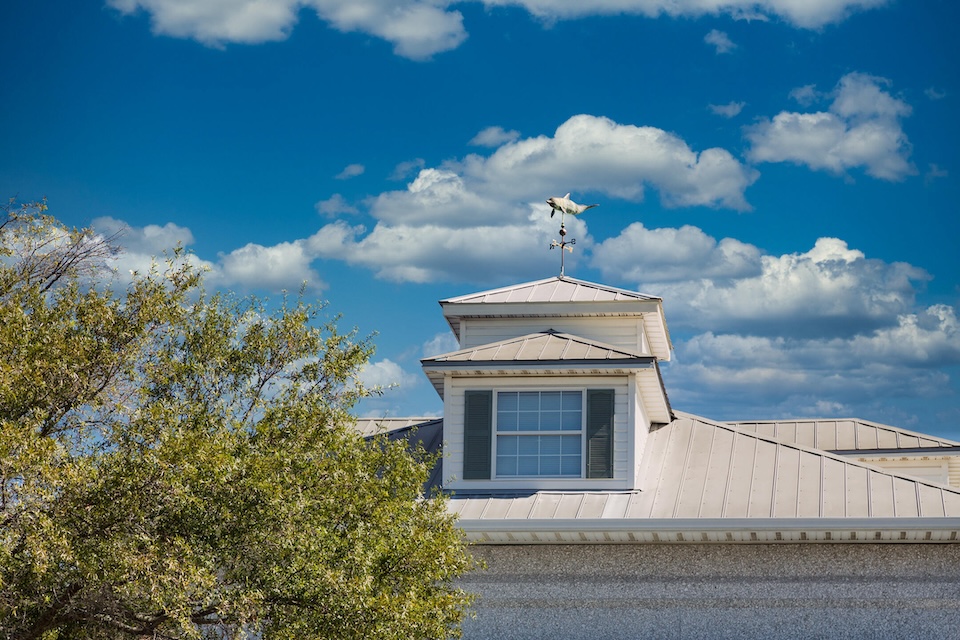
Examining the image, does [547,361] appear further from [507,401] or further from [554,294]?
[554,294]

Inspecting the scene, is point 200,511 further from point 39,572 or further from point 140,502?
point 39,572

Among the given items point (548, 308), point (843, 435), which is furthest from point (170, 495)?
point (843, 435)

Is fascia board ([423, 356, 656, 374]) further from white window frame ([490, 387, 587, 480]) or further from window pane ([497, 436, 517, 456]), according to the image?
window pane ([497, 436, 517, 456])

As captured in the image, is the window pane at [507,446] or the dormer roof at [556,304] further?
the dormer roof at [556,304]

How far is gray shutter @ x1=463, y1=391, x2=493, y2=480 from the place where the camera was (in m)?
16.6

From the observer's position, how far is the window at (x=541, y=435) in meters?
16.6

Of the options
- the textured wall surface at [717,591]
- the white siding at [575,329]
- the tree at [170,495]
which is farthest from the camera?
the white siding at [575,329]

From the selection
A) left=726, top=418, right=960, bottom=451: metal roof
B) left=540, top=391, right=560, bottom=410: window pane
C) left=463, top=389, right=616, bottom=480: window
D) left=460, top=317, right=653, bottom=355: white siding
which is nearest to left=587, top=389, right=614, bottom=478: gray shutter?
left=463, top=389, right=616, bottom=480: window

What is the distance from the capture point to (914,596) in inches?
573

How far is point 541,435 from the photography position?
1667 centimetres

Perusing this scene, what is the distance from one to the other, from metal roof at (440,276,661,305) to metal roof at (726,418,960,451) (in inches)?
128

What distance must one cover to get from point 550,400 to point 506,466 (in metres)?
1.10

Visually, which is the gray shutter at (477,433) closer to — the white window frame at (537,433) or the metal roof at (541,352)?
the white window frame at (537,433)

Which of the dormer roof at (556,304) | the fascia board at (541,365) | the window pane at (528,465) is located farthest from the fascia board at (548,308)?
the window pane at (528,465)
